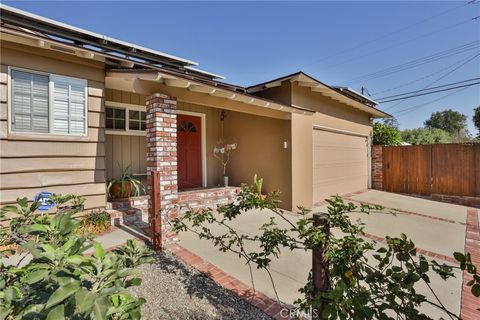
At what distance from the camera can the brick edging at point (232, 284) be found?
2494 mm

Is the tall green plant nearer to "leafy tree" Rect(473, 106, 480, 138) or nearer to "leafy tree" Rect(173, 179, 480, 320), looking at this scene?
"leafy tree" Rect(173, 179, 480, 320)

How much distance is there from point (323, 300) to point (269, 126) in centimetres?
580

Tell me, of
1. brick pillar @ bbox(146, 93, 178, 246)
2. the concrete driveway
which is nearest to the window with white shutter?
brick pillar @ bbox(146, 93, 178, 246)

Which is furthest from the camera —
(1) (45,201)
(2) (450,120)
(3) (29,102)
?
(2) (450,120)

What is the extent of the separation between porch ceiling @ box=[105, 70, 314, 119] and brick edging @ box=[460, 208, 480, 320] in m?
4.66

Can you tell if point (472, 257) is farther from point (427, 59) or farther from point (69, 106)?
point (427, 59)

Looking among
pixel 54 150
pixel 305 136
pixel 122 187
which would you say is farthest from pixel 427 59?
pixel 54 150

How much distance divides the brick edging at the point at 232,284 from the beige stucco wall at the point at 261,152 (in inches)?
146

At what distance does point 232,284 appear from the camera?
9.62 ft

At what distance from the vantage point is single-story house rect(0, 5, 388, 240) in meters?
4.19

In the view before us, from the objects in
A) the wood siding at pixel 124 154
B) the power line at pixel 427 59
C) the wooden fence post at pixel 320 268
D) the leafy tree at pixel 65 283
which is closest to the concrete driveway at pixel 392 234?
the wooden fence post at pixel 320 268

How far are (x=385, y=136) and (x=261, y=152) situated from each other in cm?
811

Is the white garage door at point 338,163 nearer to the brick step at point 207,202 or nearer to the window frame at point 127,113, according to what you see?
the brick step at point 207,202

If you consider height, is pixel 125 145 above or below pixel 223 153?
above
